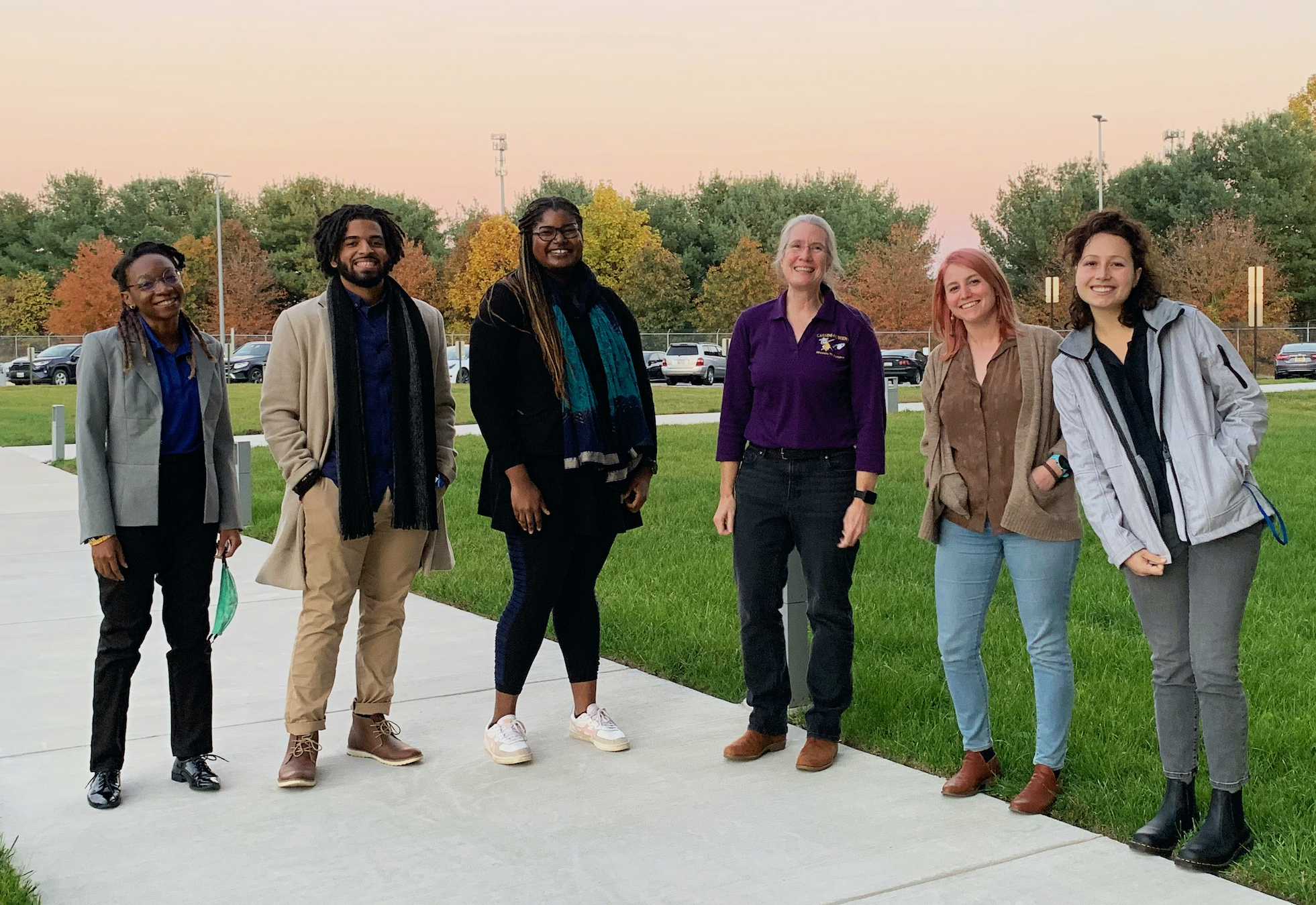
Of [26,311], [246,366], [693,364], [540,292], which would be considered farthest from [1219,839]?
[26,311]

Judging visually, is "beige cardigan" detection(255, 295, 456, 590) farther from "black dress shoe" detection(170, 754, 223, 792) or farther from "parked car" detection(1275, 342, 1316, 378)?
"parked car" detection(1275, 342, 1316, 378)

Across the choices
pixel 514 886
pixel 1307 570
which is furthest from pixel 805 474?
pixel 1307 570

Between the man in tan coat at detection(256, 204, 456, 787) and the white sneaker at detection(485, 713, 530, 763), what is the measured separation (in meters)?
0.28

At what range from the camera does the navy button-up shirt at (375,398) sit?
A: 4.63 meters

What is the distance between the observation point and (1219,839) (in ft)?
12.3

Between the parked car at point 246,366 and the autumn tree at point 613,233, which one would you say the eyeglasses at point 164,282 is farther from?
the autumn tree at point 613,233

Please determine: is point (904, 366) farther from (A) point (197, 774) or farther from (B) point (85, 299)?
(B) point (85, 299)

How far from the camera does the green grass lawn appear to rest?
425 centimetres

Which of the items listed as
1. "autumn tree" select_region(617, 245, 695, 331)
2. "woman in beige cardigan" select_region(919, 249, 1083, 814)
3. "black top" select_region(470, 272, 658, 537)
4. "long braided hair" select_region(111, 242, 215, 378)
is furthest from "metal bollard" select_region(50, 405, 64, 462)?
"autumn tree" select_region(617, 245, 695, 331)

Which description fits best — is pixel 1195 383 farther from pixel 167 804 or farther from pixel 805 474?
pixel 167 804

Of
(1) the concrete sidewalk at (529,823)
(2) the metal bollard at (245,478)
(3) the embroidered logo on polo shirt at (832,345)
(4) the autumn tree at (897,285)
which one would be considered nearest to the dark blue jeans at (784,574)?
(1) the concrete sidewalk at (529,823)

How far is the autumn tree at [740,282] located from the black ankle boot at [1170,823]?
5152 cm

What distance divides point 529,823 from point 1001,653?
2965mm

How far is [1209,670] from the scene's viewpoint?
370 cm
